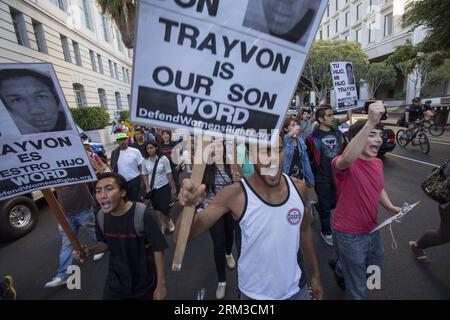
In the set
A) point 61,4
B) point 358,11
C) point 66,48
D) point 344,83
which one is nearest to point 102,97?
point 66,48

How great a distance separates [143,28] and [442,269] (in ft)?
13.2

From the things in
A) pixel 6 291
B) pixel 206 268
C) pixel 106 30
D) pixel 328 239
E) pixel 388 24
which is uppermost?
pixel 388 24

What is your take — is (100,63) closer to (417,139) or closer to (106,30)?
(106,30)

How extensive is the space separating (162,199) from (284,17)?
150 inches

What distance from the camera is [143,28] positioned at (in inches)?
51.0

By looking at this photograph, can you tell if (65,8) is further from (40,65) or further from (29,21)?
(40,65)

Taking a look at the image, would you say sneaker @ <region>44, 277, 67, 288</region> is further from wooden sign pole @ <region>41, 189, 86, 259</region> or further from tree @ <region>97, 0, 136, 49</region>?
tree @ <region>97, 0, 136, 49</region>

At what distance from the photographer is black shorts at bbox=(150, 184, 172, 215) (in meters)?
4.55

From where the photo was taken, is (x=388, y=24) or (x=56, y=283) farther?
(x=388, y=24)

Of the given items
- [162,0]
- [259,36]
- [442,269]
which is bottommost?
[442,269]

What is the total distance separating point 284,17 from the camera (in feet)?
4.61

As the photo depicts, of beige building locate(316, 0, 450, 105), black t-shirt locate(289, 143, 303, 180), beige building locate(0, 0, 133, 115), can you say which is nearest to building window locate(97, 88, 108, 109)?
beige building locate(0, 0, 133, 115)

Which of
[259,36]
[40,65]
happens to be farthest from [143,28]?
[40,65]

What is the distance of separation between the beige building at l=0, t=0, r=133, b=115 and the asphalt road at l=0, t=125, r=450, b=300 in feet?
39.3
